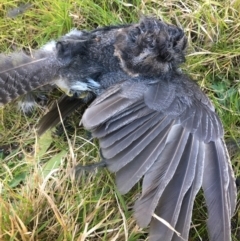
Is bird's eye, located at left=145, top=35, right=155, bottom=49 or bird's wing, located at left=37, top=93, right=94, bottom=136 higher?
bird's eye, located at left=145, top=35, right=155, bottom=49

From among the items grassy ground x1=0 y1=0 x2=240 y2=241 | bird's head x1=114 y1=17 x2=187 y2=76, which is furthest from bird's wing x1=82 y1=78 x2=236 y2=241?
grassy ground x1=0 y1=0 x2=240 y2=241

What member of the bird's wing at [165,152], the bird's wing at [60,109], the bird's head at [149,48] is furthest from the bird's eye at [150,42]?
the bird's wing at [60,109]

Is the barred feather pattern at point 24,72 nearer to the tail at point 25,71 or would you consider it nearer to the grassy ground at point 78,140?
the tail at point 25,71

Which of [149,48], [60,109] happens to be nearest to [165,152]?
[149,48]

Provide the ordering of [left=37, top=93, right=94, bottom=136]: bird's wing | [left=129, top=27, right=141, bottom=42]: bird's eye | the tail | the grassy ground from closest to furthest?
the grassy ground < the tail < [left=129, top=27, right=141, bottom=42]: bird's eye < [left=37, top=93, right=94, bottom=136]: bird's wing

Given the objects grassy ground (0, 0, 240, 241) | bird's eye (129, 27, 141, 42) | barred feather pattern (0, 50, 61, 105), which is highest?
bird's eye (129, 27, 141, 42)

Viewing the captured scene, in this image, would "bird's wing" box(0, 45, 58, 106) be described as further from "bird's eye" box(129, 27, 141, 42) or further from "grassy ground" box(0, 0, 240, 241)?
"bird's eye" box(129, 27, 141, 42)

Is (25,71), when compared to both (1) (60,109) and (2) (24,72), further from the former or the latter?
(1) (60,109)
